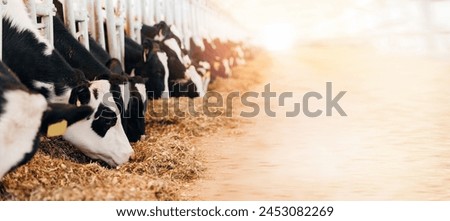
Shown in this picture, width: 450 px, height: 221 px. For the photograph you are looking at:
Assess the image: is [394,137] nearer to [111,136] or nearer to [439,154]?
[439,154]

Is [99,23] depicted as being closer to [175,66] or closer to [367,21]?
[175,66]

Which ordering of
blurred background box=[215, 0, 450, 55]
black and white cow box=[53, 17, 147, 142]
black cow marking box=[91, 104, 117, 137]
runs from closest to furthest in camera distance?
black cow marking box=[91, 104, 117, 137]
black and white cow box=[53, 17, 147, 142]
blurred background box=[215, 0, 450, 55]

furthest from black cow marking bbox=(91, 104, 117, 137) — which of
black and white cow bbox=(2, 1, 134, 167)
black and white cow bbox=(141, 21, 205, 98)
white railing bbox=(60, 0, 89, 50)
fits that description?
black and white cow bbox=(141, 21, 205, 98)

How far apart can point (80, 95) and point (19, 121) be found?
83 cm

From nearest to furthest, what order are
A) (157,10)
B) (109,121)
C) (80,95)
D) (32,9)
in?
1. (80,95)
2. (109,121)
3. (32,9)
4. (157,10)

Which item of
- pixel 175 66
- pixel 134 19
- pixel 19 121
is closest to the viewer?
pixel 19 121

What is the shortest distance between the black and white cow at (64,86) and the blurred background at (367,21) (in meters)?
5.09

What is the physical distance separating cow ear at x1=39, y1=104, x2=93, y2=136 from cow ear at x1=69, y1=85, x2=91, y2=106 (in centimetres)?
53

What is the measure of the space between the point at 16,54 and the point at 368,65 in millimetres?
9810

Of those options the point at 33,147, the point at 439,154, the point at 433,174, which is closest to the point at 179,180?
the point at 33,147

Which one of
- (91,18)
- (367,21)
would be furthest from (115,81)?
(367,21)

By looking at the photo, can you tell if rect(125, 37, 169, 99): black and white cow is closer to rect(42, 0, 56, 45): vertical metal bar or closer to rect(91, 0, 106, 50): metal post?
rect(91, 0, 106, 50): metal post

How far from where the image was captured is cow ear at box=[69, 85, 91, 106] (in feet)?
12.1

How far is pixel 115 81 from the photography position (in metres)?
4.14
